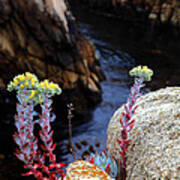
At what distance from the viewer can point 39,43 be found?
9.52m

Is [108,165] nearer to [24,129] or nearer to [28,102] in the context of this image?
[24,129]

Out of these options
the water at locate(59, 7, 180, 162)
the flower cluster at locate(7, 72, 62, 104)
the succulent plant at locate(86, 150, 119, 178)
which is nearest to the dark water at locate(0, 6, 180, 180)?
the water at locate(59, 7, 180, 162)

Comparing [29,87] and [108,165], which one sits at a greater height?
[29,87]

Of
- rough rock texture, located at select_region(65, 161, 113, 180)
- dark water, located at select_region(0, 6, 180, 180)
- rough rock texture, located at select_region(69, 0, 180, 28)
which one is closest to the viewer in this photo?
rough rock texture, located at select_region(65, 161, 113, 180)

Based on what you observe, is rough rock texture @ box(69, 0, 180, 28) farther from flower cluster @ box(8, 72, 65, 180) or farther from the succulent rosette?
the succulent rosette

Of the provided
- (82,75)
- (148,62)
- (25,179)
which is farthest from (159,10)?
(25,179)

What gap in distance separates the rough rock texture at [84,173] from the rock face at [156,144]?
59 centimetres

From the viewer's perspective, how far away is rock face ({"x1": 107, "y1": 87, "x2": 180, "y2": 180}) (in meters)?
2.71

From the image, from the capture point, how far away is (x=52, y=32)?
9453 mm

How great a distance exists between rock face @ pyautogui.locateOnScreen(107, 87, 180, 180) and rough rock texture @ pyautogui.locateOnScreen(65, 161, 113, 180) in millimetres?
585

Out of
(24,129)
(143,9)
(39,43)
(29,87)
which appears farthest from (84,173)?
(143,9)

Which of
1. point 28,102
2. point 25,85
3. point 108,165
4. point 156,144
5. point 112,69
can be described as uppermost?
point 112,69

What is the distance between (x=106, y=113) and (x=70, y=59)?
279 centimetres

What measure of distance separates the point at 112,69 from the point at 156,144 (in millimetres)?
12198
